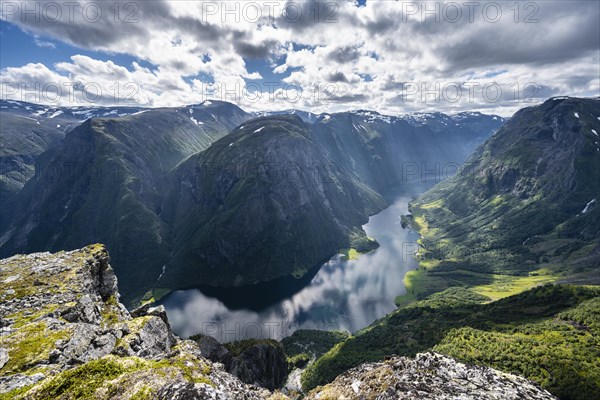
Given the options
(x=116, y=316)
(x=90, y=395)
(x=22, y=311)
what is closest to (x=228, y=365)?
(x=116, y=316)

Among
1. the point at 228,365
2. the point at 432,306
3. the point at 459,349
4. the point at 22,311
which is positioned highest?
the point at 22,311

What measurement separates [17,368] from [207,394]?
1663 centimetres

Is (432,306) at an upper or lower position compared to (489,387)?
lower

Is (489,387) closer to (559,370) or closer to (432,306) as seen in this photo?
(559,370)

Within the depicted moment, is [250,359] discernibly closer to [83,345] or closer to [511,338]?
[83,345]

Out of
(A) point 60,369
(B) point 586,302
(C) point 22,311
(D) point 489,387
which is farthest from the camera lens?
(B) point 586,302

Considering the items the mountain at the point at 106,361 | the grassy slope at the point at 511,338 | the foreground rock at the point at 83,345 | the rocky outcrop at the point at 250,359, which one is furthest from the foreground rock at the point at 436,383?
the grassy slope at the point at 511,338

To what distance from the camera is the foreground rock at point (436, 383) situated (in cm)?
1460

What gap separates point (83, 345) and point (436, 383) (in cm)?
2729

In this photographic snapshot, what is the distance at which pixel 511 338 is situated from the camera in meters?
86.2

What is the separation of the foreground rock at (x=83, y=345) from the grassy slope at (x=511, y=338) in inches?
2882

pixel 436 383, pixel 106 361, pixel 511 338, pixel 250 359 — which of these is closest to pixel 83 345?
pixel 106 361

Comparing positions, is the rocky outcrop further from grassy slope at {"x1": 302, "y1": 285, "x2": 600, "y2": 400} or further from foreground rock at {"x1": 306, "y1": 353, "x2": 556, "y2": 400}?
foreground rock at {"x1": 306, "y1": 353, "x2": 556, "y2": 400}

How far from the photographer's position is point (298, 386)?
356 ft
